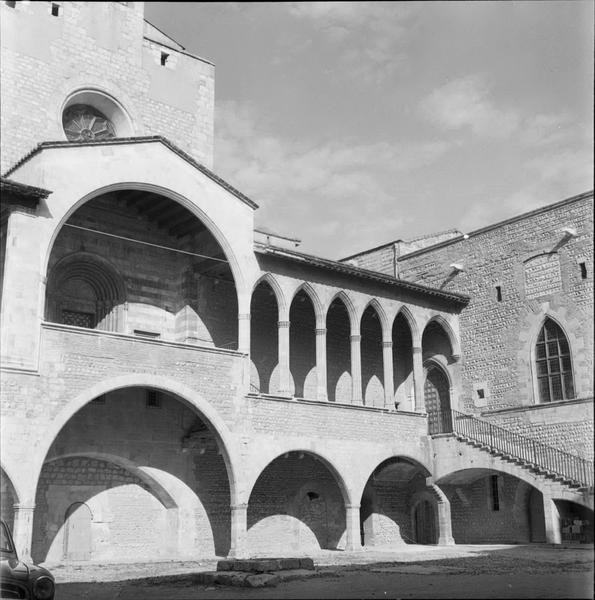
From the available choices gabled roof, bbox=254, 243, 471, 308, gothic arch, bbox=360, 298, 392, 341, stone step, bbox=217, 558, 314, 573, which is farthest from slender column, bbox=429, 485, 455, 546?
stone step, bbox=217, 558, 314, 573

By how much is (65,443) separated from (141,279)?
466 centimetres

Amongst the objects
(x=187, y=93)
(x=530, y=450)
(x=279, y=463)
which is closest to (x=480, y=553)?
(x=530, y=450)

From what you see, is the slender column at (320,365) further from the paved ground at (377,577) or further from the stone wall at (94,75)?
the stone wall at (94,75)

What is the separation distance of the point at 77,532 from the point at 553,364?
13.2 meters

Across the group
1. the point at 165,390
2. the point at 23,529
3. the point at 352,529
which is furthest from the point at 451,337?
the point at 23,529

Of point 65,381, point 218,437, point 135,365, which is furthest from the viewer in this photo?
point 218,437

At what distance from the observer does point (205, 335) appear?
21.6 meters

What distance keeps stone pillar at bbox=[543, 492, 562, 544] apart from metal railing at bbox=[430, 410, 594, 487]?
0.71 m

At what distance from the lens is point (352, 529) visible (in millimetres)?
21219

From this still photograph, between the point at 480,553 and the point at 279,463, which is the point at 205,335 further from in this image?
the point at 480,553

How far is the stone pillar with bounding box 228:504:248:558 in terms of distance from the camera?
1870 cm

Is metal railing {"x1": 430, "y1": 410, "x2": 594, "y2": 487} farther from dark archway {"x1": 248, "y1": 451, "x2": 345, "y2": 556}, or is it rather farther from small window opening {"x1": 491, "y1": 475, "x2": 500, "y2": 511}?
dark archway {"x1": 248, "y1": 451, "x2": 345, "y2": 556}

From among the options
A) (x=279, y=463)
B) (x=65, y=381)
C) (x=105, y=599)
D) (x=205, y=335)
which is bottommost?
(x=105, y=599)

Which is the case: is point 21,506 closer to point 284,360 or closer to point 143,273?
point 143,273
